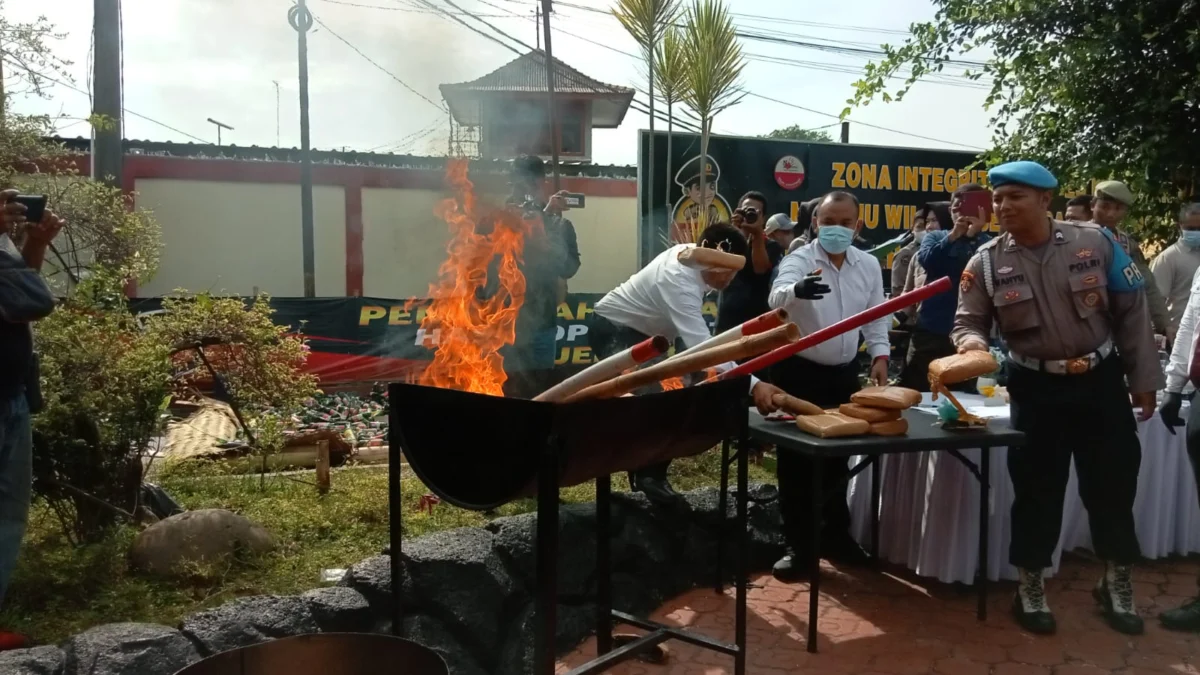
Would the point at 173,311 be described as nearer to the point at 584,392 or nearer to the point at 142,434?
the point at 142,434

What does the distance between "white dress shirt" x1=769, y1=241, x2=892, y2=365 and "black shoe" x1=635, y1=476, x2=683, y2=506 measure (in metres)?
1.10

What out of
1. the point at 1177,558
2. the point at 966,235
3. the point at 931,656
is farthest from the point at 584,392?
the point at 1177,558

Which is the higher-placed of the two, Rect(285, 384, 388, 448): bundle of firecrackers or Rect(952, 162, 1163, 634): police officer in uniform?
Rect(952, 162, 1163, 634): police officer in uniform

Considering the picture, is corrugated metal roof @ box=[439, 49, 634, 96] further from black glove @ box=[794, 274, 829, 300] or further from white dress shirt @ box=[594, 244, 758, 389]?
black glove @ box=[794, 274, 829, 300]

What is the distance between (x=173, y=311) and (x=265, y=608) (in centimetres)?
251

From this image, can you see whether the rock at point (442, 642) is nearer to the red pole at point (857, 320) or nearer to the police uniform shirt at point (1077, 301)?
the red pole at point (857, 320)

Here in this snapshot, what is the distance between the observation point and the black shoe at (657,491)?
186 inches

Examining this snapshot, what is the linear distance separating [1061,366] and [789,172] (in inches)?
359

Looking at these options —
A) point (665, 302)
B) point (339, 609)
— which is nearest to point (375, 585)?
point (339, 609)

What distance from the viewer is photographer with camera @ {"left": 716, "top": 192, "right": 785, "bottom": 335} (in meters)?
6.07

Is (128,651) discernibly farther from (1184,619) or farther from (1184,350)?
(1184,350)

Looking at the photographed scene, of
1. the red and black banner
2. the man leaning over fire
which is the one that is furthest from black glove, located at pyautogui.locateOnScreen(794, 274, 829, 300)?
the red and black banner

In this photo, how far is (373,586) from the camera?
10.9 feet

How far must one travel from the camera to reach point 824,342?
14.6ft
